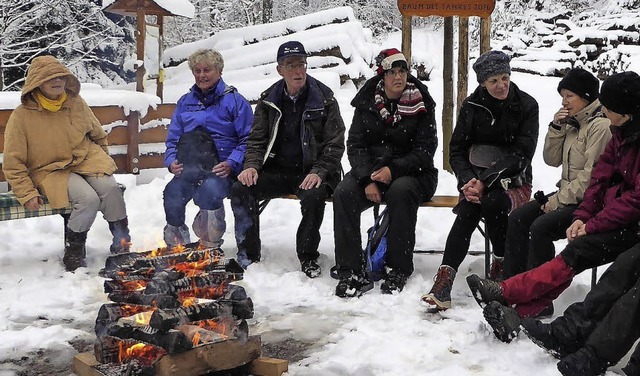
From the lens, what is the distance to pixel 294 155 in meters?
6.00

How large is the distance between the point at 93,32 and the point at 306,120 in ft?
37.1

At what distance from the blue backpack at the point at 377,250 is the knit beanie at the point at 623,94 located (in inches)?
77.7

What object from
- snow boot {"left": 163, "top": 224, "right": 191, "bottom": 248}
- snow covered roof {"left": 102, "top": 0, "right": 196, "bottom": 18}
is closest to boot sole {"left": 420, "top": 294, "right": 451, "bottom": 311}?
snow boot {"left": 163, "top": 224, "right": 191, "bottom": 248}

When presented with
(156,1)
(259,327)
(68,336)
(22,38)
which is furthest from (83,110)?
(22,38)

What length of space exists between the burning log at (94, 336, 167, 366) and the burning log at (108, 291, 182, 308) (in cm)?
23

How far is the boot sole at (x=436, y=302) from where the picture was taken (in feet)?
15.6

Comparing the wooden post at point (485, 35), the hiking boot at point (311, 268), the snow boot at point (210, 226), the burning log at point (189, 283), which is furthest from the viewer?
the wooden post at point (485, 35)

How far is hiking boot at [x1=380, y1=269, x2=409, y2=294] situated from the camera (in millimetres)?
5180

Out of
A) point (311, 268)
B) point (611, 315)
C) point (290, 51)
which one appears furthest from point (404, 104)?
point (611, 315)

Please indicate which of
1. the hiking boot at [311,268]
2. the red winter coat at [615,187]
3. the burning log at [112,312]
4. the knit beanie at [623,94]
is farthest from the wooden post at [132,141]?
the knit beanie at [623,94]

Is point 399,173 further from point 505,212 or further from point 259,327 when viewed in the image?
point 259,327

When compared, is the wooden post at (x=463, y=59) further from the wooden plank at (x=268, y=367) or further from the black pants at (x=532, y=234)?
the wooden plank at (x=268, y=367)

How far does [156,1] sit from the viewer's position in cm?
1089

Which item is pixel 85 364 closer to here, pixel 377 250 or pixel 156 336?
pixel 156 336
